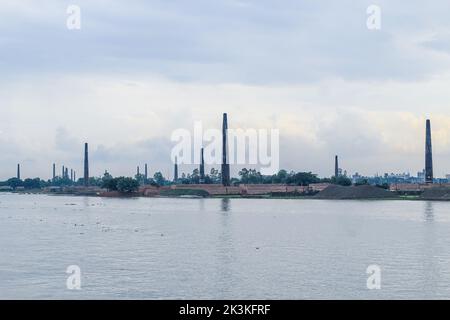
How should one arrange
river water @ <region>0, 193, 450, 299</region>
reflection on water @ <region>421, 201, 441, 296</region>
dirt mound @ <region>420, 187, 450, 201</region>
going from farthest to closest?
dirt mound @ <region>420, 187, 450, 201</region>, reflection on water @ <region>421, 201, 441, 296</region>, river water @ <region>0, 193, 450, 299</region>

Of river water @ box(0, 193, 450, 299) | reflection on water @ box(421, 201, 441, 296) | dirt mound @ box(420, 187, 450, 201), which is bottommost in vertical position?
reflection on water @ box(421, 201, 441, 296)

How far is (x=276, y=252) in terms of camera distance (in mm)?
51219

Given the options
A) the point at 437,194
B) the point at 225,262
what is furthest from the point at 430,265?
the point at 437,194

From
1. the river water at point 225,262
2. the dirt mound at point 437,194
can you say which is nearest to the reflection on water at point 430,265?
the river water at point 225,262

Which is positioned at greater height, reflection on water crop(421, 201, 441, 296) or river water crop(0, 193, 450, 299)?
river water crop(0, 193, 450, 299)

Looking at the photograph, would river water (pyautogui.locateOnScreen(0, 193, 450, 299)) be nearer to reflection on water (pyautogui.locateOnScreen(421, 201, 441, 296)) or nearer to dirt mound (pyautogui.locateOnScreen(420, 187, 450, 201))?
reflection on water (pyautogui.locateOnScreen(421, 201, 441, 296))

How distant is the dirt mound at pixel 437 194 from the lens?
187 meters

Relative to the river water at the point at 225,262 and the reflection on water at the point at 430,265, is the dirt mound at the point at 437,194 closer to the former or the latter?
the river water at the point at 225,262

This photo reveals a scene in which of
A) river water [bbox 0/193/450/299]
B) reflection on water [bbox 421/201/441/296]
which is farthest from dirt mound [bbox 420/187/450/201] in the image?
reflection on water [bbox 421/201/441/296]

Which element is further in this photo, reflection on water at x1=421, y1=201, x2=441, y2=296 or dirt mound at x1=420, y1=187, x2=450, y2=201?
dirt mound at x1=420, y1=187, x2=450, y2=201

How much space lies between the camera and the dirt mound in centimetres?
18738
